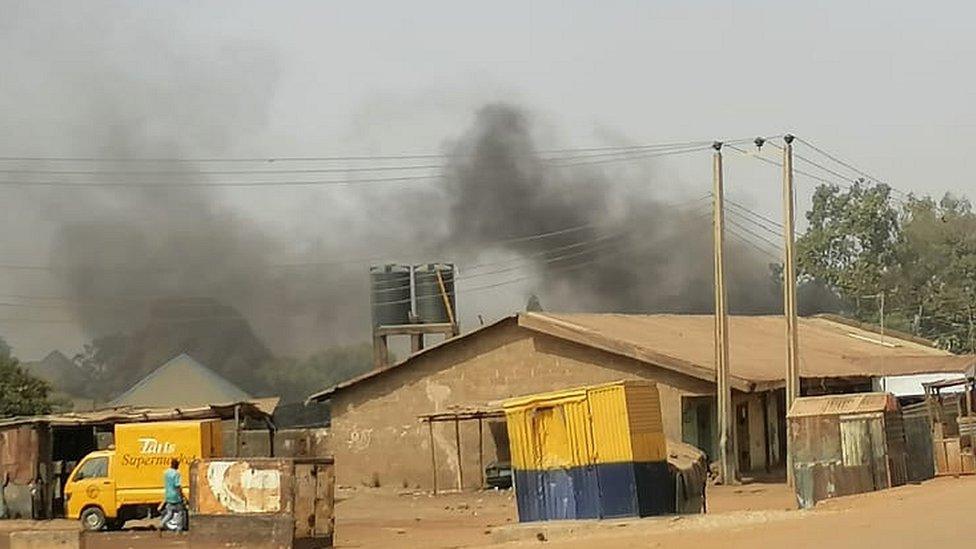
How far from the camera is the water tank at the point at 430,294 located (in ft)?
162

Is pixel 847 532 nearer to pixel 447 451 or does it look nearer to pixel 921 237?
pixel 447 451

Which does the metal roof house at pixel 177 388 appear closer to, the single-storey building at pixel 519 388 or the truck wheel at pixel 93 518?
the single-storey building at pixel 519 388

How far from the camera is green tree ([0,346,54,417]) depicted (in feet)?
156

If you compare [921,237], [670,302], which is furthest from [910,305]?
[670,302]

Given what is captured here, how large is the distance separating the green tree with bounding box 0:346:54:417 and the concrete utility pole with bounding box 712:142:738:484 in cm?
2361

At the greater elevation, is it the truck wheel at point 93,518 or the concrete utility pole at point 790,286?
the concrete utility pole at point 790,286

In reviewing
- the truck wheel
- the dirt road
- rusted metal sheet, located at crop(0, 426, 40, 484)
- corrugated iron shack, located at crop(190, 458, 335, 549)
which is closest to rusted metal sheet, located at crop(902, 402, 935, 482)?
the dirt road

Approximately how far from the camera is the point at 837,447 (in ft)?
76.5

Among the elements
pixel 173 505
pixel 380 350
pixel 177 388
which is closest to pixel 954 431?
pixel 173 505

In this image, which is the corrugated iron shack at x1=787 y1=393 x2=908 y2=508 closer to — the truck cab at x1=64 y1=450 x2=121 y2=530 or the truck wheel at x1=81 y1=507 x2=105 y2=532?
the truck cab at x1=64 y1=450 x2=121 y2=530

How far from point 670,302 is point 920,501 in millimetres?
48822

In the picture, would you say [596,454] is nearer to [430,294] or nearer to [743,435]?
[743,435]

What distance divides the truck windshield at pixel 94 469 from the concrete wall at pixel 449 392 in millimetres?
11271

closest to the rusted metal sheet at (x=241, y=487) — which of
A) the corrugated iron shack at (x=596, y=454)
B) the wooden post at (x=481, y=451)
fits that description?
the corrugated iron shack at (x=596, y=454)
